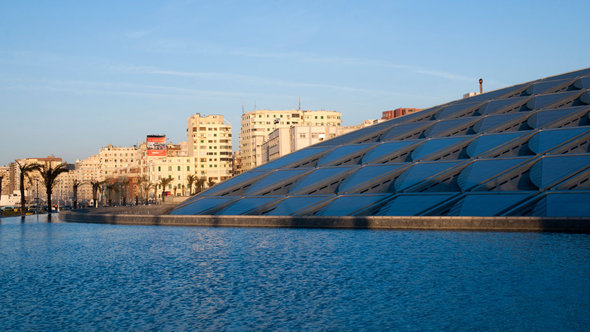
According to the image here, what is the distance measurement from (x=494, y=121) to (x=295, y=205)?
13.4 metres

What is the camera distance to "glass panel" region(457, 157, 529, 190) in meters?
31.6

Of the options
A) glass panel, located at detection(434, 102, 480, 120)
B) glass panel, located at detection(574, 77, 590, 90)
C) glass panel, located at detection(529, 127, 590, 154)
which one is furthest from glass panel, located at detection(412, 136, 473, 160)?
glass panel, located at detection(574, 77, 590, 90)

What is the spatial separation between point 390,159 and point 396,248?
13636mm

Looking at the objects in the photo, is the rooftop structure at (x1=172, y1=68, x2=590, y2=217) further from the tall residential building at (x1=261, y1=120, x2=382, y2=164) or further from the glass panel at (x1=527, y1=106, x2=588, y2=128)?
the tall residential building at (x1=261, y1=120, x2=382, y2=164)

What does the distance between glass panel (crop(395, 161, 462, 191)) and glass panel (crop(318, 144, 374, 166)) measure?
19.9ft

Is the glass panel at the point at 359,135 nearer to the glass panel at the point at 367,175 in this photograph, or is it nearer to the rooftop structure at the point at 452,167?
the rooftop structure at the point at 452,167

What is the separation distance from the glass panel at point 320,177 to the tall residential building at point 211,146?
156 m

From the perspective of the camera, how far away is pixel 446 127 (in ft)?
129

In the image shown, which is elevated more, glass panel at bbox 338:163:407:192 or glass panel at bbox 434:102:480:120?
glass panel at bbox 434:102:480:120

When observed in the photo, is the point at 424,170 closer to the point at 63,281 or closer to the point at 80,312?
the point at 63,281

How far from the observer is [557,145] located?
3250 cm

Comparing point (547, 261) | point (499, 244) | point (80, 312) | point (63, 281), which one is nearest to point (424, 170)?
point (499, 244)

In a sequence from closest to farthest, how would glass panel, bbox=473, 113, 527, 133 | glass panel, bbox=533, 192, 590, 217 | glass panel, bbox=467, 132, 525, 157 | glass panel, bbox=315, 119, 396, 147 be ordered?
glass panel, bbox=533, 192, 590, 217, glass panel, bbox=467, 132, 525, 157, glass panel, bbox=473, 113, 527, 133, glass panel, bbox=315, 119, 396, 147

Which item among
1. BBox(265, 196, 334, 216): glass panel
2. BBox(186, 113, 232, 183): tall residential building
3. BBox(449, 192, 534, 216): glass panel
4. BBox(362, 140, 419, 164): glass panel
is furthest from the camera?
BBox(186, 113, 232, 183): tall residential building
